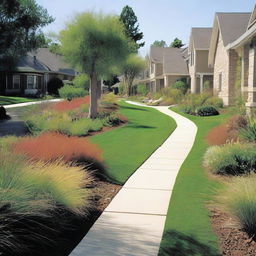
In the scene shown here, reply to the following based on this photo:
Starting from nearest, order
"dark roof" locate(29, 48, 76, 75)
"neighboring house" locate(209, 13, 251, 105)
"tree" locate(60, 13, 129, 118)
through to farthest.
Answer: "tree" locate(60, 13, 129, 118) → "neighboring house" locate(209, 13, 251, 105) → "dark roof" locate(29, 48, 76, 75)

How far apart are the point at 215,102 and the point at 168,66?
→ 68.6 ft

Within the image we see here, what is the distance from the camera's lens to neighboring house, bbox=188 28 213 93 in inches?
1479

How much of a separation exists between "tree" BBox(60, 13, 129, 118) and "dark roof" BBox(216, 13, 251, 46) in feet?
30.5

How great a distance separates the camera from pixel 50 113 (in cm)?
1977

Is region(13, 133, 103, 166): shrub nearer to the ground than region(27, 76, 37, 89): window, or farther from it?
nearer to the ground

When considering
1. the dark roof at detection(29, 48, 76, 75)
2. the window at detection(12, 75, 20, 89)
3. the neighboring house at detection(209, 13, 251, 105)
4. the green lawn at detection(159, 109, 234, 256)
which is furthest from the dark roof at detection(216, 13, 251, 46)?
the dark roof at detection(29, 48, 76, 75)

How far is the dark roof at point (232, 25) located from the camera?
2715cm

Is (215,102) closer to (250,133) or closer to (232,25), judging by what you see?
(232,25)

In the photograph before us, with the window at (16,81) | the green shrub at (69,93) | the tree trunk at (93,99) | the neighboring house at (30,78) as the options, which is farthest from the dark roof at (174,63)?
the tree trunk at (93,99)

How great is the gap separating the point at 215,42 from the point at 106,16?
40.3 feet

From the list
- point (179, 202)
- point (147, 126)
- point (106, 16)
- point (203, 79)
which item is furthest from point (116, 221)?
point (203, 79)

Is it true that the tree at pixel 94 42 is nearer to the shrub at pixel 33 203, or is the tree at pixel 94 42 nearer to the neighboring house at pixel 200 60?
the shrub at pixel 33 203

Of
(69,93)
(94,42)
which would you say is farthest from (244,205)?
(69,93)

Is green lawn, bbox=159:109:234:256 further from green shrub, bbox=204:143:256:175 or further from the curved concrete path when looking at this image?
green shrub, bbox=204:143:256:175
